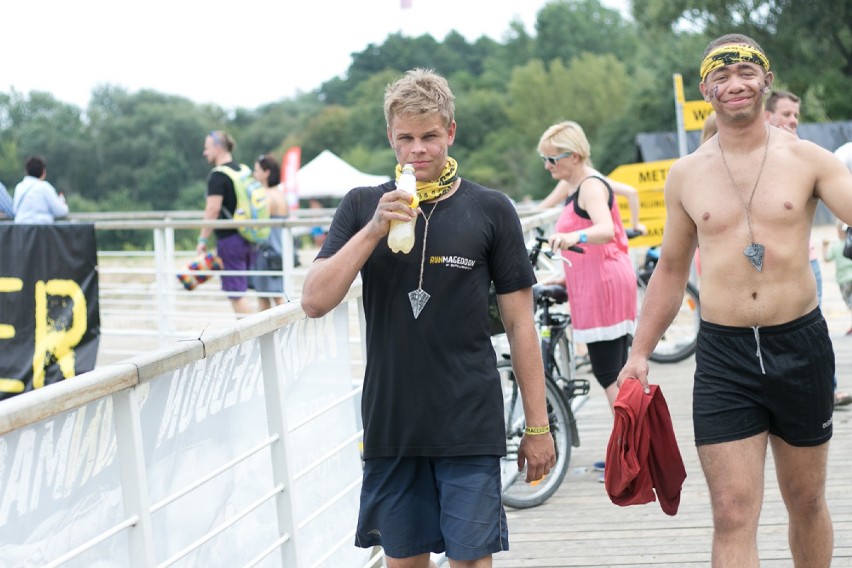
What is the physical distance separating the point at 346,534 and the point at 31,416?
233cm

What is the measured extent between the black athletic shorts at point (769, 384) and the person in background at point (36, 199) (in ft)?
32.8

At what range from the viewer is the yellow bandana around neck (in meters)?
3.19

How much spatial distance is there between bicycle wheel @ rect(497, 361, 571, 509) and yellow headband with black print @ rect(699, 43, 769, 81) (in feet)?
8.22

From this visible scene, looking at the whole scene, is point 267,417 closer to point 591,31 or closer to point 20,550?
point 20,550

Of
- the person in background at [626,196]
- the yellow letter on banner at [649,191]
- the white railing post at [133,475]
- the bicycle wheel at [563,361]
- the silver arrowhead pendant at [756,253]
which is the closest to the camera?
the white railing post at [133,475]

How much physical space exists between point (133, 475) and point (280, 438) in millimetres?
983

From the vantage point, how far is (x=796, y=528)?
372 centimetres

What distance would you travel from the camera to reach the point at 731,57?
3.54 meters

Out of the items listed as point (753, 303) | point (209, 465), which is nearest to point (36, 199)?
point (209, 465)

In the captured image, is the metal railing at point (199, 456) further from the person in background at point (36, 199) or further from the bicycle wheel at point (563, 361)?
the person in background at point (36, 199)

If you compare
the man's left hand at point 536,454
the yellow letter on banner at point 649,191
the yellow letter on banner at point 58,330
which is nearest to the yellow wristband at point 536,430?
the man's left hand at point 536,454

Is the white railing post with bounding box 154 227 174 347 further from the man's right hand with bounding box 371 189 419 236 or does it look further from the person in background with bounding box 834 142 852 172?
the man's right hand with bounding box 371 189 419 236

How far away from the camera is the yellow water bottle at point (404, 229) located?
296 cm

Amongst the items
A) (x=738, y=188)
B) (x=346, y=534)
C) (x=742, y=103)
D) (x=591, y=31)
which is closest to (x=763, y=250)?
(x=738, y=188)
